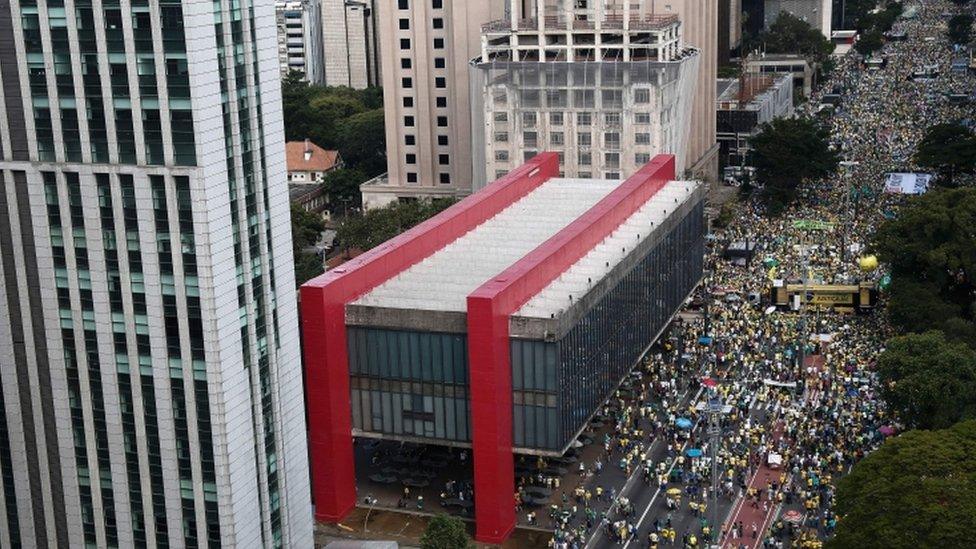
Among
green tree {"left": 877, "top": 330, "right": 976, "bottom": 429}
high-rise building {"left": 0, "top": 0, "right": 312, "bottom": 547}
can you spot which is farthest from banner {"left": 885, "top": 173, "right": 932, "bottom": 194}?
high-rise building {"left": 0, "top": 0, "right": 312, "bottom": 547}

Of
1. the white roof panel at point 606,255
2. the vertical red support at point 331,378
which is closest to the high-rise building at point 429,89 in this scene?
the white roof panel at point 606,255

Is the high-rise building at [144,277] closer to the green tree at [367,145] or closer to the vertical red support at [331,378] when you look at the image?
the vertical red support at [331,378]

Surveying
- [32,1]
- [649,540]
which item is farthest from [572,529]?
[32,1]

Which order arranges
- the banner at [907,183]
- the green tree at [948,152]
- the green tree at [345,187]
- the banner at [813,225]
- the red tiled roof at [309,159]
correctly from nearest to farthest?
the banner at [813,225]
the banner at [907,183]
the green tree at [948,152]
the green tree at [345,187]
the red tiled roof at [309,159]

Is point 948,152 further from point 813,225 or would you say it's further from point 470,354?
point 470,354

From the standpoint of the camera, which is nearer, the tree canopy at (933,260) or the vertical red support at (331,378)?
the vertical red support at (331,378)

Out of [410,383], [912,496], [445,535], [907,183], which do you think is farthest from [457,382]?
[907,183]

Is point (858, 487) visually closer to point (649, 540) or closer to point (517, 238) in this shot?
point (649, 540)
